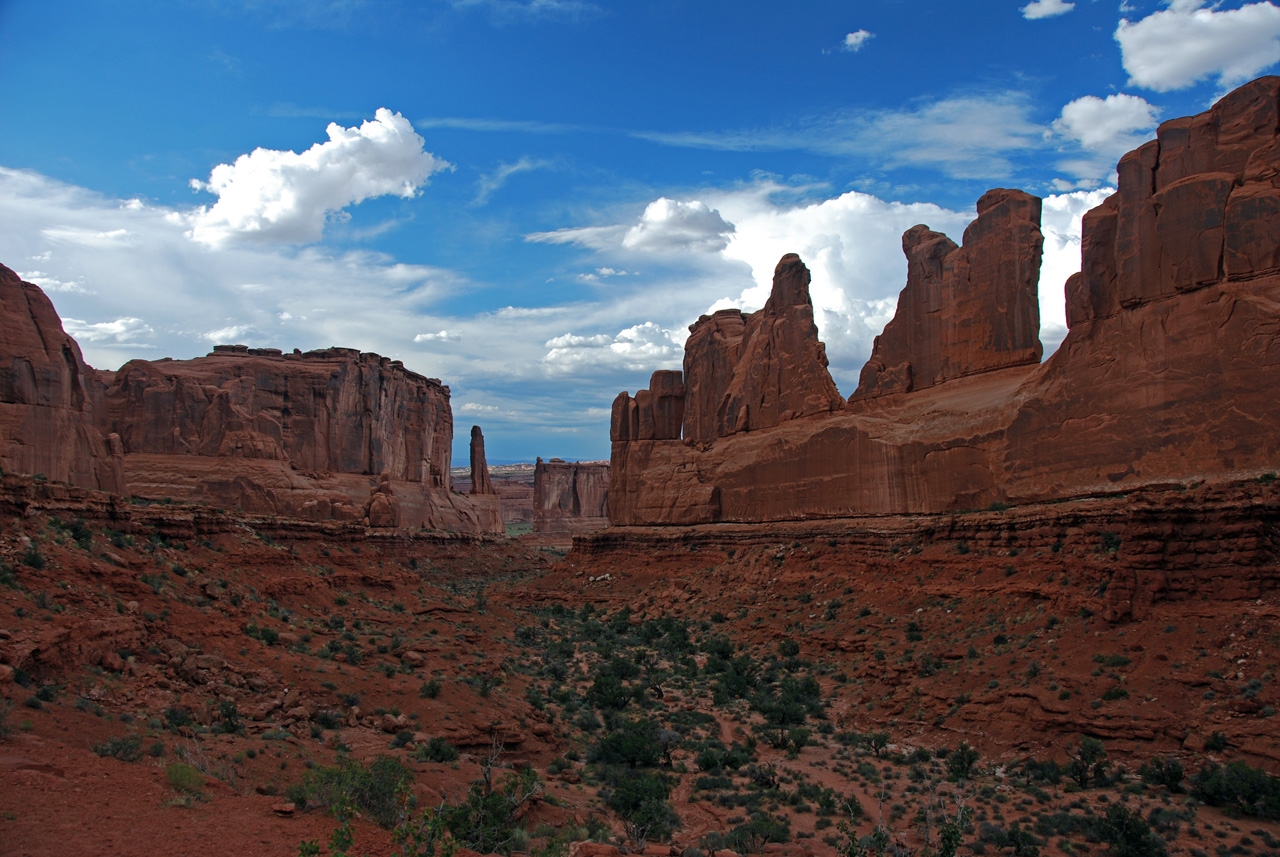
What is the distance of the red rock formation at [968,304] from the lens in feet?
91.4

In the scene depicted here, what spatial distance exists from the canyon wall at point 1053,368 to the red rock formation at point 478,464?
159 feet

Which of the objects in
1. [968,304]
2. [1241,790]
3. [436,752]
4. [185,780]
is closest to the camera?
[185,780]

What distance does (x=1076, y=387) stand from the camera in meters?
23.3

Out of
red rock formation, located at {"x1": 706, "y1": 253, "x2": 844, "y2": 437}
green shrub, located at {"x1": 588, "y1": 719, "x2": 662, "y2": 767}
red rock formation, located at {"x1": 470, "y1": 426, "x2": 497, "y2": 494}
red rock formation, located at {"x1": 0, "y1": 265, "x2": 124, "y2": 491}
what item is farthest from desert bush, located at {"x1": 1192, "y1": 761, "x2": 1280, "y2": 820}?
red rock formation, located at {"x1": 470, "y1": 426, "x2": 497, "y2": 494}

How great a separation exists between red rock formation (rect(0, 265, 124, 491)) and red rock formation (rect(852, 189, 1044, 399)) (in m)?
29.1

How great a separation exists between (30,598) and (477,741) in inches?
328

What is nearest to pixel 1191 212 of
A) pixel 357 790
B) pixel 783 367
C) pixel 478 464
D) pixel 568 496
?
pixel 783 367

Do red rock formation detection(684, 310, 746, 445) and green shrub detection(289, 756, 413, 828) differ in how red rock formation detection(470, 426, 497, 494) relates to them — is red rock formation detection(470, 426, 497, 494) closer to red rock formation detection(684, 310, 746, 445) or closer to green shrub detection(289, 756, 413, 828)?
red rock formation detection(684, 310, 746, 445)

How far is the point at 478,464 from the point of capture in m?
88.4

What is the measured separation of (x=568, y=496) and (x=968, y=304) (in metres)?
88.4

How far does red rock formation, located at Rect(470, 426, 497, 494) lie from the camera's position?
3430 inches

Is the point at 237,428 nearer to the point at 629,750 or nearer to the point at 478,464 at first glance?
the point at 478,464

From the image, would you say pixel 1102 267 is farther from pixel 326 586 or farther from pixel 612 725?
pixel 326 586

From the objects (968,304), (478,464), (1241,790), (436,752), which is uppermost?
(968,304)
